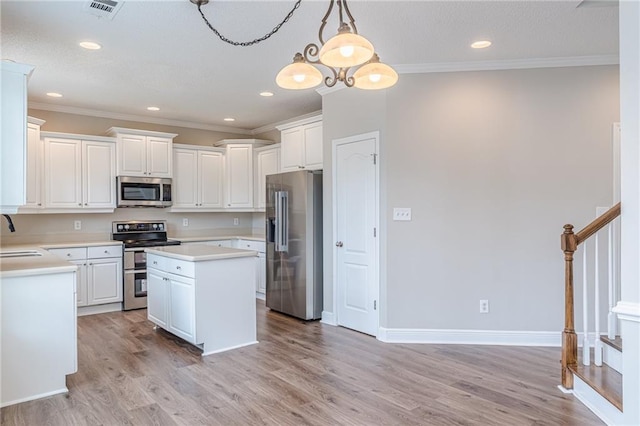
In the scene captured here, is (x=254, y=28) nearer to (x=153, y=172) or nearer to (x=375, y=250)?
(x=375, y=250)

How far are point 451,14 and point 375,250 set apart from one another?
2186 millimetres

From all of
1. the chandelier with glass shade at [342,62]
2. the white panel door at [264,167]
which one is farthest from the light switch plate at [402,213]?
the white panel door at [264,167]

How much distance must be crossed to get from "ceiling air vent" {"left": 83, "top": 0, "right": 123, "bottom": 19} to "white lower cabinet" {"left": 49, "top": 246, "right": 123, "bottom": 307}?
3154 mm

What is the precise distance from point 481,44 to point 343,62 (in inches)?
71.9

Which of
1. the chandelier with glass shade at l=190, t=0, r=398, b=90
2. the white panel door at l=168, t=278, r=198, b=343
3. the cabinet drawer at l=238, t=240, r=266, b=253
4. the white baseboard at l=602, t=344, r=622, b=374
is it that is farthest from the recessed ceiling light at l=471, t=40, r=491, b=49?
the cabinet drawer at l=238, t=240, r=266, b=253

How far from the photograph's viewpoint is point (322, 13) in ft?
9.58

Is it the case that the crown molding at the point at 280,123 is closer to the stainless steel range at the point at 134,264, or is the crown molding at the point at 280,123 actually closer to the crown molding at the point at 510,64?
the crown molding at the point at 510,64

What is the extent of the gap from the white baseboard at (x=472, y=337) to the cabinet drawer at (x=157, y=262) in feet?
7.28

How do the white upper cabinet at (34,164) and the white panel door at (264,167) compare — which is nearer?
the white upper cabinet at (34,164)

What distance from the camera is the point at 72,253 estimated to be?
5.06m

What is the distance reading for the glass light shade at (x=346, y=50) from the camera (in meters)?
2.04

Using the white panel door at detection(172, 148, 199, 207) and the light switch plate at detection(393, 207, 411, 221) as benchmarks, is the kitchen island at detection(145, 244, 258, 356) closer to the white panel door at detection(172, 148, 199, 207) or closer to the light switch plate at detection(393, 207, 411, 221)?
the light switch plate at detection(393, 207, 411, 221)

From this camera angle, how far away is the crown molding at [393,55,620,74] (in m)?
3.77

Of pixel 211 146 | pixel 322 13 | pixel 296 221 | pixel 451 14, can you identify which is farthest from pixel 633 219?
pixel 211 146
